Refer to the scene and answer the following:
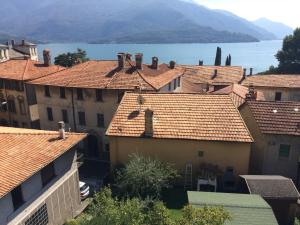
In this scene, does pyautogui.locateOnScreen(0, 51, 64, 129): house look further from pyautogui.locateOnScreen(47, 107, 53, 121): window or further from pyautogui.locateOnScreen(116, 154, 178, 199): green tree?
pyautogui.locateOnScreen(116, 154, 178, 199): green tree

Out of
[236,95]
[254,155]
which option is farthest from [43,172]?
[236,95]

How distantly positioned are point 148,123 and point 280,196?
1031 cm

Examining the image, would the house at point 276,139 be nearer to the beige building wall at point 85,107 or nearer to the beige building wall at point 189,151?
the beige building wall at point 189,151

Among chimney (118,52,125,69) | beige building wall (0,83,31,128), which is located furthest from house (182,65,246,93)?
beige building wall (0,83,31,128)

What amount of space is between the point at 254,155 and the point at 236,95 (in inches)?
429

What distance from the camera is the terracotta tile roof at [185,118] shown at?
23.8 m

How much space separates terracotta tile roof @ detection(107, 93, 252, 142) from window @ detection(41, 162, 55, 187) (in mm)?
5947

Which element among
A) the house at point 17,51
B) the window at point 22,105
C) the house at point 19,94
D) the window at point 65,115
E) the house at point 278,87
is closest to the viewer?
the window at point 65,115

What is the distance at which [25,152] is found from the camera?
18.6 metres

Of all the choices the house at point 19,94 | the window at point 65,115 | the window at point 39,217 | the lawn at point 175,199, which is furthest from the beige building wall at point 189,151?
the house at point 19,94

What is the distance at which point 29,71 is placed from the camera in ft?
131

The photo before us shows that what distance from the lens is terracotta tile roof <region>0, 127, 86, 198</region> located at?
16188 millimetres

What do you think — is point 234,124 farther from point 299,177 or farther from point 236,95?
point 236,95

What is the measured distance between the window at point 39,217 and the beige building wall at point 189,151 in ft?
25.4
